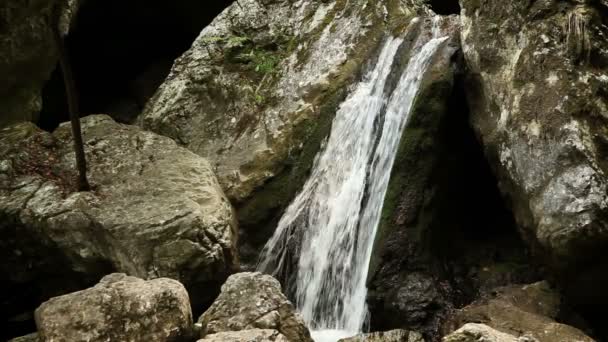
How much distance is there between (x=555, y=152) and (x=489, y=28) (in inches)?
79.0

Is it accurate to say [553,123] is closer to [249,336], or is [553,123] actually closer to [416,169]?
[416,169]

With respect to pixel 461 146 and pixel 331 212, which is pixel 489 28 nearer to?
pixel 461 146

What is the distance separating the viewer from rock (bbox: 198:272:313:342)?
514 centimetres

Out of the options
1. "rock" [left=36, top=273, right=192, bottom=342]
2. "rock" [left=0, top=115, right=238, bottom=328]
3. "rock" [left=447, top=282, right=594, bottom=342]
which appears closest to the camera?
"rock" [left=36, top=273, right=192, bottom=342]

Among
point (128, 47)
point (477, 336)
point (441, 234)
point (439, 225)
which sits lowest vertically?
point (477, 336)

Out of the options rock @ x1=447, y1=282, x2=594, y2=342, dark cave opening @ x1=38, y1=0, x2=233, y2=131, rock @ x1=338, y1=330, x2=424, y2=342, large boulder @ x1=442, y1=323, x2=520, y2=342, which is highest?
dark cave opening @ x1=38, y1=0, x2=233, y2=131

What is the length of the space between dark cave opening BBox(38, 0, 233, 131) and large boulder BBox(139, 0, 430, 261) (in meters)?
4.33

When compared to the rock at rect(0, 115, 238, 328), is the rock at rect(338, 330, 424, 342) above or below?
below


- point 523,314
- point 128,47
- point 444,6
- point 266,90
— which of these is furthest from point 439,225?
point 128,47

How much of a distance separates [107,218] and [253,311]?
302 cm

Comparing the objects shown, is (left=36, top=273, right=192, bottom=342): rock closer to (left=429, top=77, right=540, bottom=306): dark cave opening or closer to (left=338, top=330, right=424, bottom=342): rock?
(left=338, top=330, right=424, bottom=342): rock

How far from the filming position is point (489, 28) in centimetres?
737

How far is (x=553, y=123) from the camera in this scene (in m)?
6.15

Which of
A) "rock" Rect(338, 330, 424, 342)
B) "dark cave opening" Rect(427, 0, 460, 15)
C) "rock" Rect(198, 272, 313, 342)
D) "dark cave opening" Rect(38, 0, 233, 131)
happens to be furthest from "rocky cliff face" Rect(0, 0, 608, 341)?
"dark cave opening" Rect(38, 0, 233, 131)
